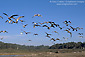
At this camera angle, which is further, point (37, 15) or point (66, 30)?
point (66, 30)

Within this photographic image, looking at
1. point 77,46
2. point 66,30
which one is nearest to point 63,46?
point 77,46

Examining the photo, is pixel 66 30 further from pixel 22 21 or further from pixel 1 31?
pixel 1 31

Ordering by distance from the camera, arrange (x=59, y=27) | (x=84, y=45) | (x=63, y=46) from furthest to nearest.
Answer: (x=63, y=46) → (x=84, y=45) → (x=59, y=27)

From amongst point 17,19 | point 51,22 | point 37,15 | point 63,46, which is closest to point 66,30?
point 51,22

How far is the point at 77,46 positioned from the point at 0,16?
6761 inches

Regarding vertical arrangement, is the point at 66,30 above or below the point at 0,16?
below

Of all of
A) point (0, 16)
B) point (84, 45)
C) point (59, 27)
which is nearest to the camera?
point (0, 16)

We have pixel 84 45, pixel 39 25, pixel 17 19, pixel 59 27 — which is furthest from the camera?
pixel 84 45

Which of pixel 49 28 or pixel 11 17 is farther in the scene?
pixel 49 28

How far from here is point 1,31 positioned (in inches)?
384

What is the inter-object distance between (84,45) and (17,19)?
553 ft

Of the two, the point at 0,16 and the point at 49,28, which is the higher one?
the point at 0,16

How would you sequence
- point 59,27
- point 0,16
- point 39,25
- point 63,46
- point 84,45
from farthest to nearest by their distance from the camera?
point 63,46 → point 84,45 → point 59,27 → point 39,25 → point 0,16

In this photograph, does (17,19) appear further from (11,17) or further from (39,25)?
(39,25)
